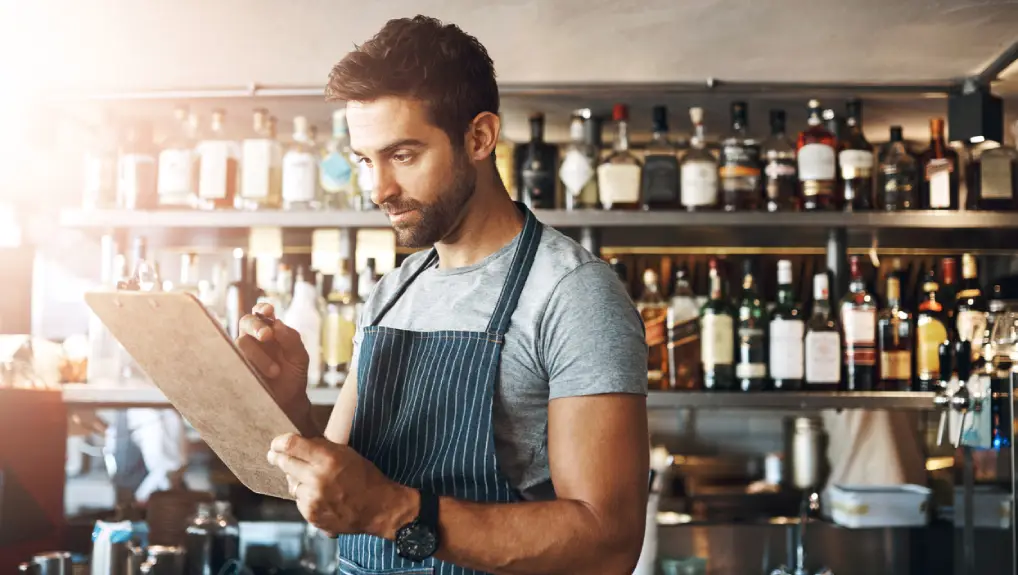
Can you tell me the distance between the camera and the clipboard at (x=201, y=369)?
896 millimetres

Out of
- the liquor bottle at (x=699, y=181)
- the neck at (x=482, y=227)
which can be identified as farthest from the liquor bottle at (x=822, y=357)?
the neck at (x=482, y=227)

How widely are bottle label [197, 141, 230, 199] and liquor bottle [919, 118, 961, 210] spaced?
5.86 ft

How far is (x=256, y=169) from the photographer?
2367 mm

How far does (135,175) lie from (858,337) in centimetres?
190

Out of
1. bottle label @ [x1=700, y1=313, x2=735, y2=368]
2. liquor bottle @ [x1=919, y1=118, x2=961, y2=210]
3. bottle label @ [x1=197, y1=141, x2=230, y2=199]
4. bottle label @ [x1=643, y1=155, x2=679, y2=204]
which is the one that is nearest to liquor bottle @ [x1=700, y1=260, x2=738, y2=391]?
bottle label @ [x1=700, y1=313, x2=735, y2=368]

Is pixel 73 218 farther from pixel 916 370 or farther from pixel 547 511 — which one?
pixel 916 370

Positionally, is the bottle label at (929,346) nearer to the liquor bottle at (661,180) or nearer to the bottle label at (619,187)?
the liquor bottle at (661,180)

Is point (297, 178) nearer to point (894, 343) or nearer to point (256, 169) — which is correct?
point (256, 169)

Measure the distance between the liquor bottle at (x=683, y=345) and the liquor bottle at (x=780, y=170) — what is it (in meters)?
0.34

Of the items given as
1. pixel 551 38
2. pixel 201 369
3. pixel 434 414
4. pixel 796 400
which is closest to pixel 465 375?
pixel 434 414

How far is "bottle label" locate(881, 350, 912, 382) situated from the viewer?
2.30 meters

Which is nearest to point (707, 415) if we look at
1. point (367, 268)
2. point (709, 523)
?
point (709, 523)

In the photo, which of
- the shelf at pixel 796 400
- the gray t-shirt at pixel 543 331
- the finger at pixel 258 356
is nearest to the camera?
the gray t-shirt at pixel 543 331

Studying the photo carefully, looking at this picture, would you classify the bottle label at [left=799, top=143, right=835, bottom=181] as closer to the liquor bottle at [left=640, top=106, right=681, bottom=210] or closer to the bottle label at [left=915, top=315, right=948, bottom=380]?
the liquor bottle at [left=640, top=106, right=681, bottom=210]
